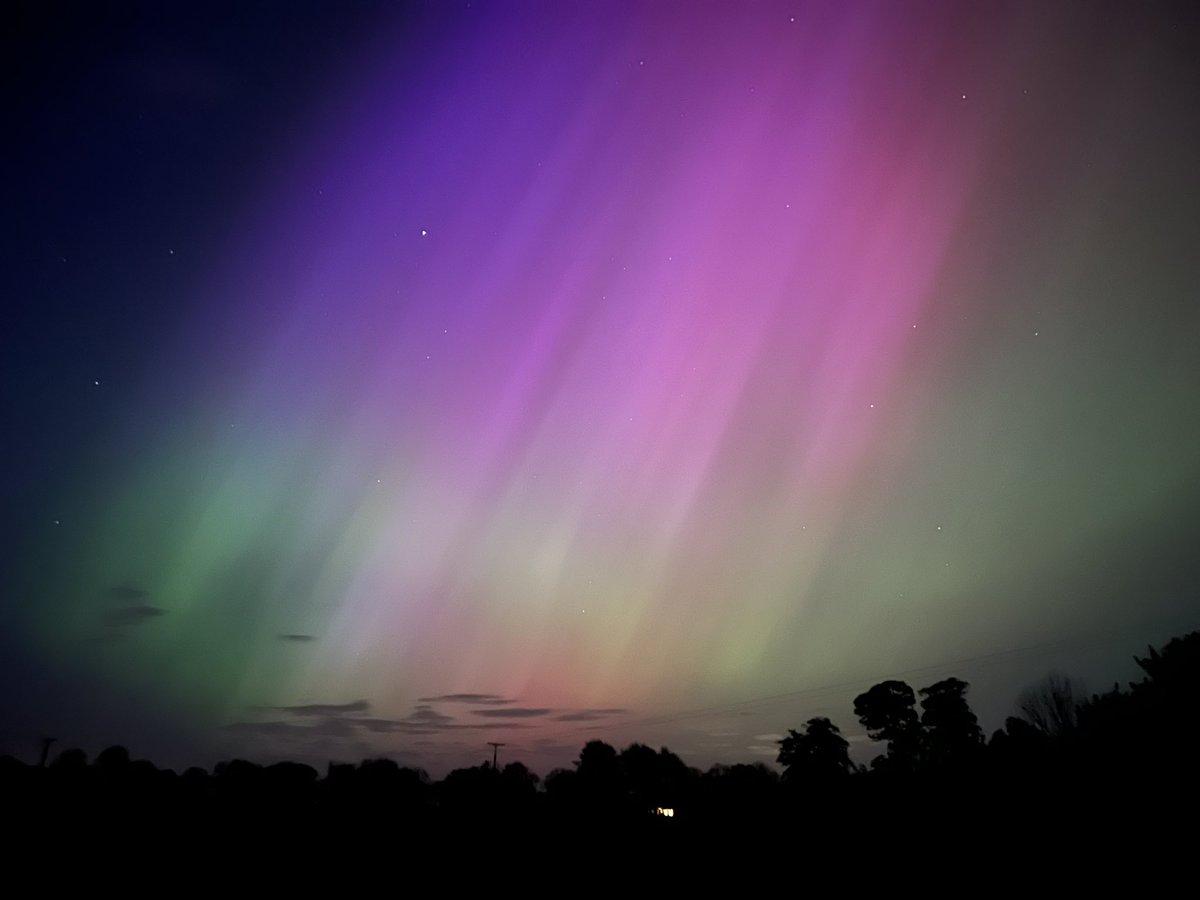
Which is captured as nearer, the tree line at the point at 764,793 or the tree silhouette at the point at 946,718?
the tree line at the point at 764,793

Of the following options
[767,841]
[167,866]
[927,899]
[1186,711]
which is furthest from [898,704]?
[167,866]

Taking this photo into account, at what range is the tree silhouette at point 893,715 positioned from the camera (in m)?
69.2

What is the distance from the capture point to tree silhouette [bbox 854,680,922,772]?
69250mm

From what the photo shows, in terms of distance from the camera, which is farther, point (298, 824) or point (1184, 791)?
point (298, 824)

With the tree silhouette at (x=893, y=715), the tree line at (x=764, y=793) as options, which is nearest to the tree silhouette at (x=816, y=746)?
the tree silhouette at (x=893, y=715)

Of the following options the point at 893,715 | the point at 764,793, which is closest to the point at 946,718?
the point at 893,715

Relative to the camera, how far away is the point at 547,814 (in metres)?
30.5

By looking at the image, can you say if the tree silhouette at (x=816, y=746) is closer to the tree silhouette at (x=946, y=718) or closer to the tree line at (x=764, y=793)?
the tree silhouette at (x=946, y=718)

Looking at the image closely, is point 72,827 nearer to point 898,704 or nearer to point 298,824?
point 298,824

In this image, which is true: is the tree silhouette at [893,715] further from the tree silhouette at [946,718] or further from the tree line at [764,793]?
the tree line at [764,793]

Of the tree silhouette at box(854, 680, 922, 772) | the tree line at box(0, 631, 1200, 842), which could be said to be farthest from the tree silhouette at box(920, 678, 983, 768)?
the tree line at box(0, 631, 1200, 842)

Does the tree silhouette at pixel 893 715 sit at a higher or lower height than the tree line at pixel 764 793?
higher

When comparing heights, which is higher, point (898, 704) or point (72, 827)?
point (898, 704)

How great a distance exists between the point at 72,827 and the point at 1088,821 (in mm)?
30832
